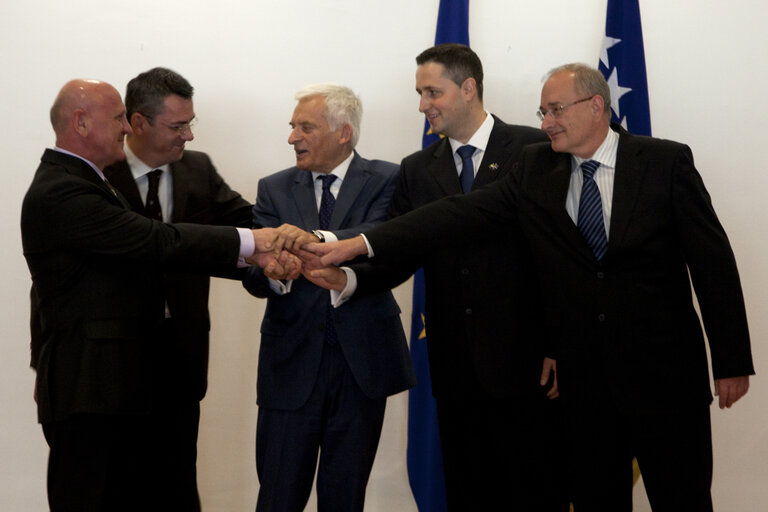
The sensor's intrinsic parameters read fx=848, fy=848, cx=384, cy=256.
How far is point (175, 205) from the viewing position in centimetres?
338

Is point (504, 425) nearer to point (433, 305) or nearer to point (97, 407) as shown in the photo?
point (433, 305)

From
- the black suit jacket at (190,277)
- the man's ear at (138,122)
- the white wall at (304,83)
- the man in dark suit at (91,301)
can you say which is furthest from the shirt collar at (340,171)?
the white wall at (304,83)

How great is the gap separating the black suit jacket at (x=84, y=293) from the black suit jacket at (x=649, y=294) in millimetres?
1399

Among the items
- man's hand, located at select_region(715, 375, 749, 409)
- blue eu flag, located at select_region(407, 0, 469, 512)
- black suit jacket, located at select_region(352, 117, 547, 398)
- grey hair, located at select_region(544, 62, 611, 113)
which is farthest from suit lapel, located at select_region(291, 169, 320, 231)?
man's hand, located at select_region(715, 375, 749, 409)

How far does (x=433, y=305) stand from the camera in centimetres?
313

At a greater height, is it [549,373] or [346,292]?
[346,292]

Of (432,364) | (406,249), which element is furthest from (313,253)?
(432,364)

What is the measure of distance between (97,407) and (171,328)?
0.57 metres

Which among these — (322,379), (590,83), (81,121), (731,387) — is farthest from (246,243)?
(731,387)

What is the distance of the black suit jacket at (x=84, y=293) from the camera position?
2.73m

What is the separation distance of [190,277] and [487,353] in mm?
1227

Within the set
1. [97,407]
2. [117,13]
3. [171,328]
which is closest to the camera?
[97,407]

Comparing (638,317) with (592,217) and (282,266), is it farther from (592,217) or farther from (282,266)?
(282,266)

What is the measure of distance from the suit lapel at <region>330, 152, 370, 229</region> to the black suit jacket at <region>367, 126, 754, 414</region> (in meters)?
0.79
